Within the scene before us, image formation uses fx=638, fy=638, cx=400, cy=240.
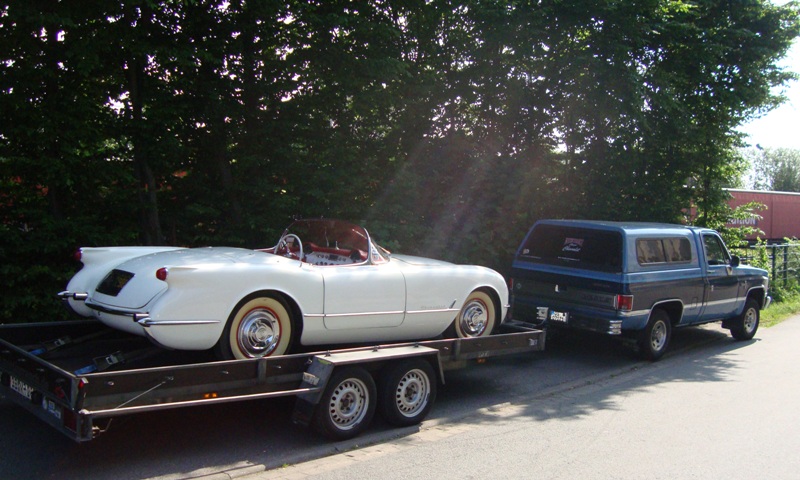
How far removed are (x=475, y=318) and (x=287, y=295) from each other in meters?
2.44

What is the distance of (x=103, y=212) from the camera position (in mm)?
8711

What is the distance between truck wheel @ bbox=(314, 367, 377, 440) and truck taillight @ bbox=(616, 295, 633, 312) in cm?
420

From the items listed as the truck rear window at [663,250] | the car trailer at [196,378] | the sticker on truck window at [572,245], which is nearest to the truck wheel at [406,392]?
the car trailer at [196,378]

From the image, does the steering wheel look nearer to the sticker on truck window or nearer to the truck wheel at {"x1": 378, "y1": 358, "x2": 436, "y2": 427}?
the truck wheel at {"x1": 378, "y1": 358, "x2": 436, "y2": 427}

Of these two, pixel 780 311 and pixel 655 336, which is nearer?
pixel 655 336

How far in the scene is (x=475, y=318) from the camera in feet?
23.0

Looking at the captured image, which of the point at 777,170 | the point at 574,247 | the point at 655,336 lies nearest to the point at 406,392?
the point at 574,247

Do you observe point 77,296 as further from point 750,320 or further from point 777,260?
point 777,260

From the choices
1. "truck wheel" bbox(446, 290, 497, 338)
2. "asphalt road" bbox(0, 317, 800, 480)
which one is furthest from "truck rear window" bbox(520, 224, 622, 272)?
"truck wheel" bbox(446, 290, 497, 338)

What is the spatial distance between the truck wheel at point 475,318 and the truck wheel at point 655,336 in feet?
9.78

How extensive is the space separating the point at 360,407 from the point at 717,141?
40.7 ft

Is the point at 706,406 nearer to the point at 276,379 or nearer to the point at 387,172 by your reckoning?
the point at 276,379

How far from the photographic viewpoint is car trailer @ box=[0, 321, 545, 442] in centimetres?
427

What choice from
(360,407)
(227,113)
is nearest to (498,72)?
(227,113)
